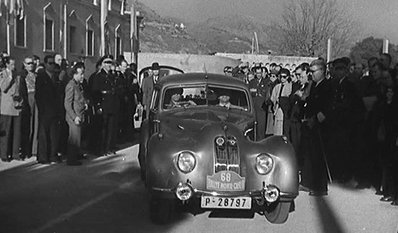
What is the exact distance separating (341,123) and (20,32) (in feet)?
55.2

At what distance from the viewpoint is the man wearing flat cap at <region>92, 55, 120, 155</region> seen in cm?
1358

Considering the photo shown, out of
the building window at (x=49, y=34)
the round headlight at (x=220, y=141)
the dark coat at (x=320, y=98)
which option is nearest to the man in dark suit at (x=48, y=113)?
the dark coat at (x=320, y=98)

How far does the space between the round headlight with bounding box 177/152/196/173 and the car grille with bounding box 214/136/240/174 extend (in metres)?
0.28

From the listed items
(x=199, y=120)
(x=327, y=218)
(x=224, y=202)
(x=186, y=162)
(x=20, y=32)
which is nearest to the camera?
(x=224, y=202)

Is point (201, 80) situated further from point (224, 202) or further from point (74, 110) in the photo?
point (74, 110)

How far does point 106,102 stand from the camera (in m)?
13.6

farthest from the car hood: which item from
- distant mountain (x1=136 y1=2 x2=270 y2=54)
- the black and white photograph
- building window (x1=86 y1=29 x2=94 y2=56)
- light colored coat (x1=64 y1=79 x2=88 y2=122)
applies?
distant mountain (x1=136 y1=2 x2=270 y2=54)

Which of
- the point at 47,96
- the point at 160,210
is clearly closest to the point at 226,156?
the point at 160,210

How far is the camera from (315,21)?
43.2 m

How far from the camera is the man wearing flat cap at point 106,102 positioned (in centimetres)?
1358

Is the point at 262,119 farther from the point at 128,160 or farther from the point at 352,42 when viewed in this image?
the point at 352,42

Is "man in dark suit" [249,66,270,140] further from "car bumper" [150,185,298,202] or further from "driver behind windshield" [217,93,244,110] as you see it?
"car bumper" [150,185,298,202]

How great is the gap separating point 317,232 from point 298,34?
38011mm

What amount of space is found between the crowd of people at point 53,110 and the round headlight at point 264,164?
205 inches
